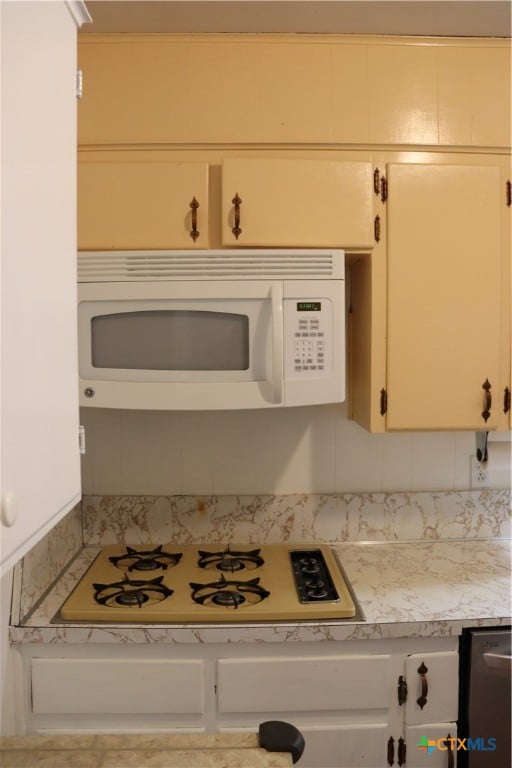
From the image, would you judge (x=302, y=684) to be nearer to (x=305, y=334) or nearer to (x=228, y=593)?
(x=228, y=593)

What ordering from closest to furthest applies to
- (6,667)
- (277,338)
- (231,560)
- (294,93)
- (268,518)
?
(6,667)
(277,338)
(294,93)
(231,560)
(268,518)

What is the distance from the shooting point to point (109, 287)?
160 cm

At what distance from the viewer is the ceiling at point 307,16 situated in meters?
1.59

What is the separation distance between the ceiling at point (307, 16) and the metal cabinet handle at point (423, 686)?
1795 mm

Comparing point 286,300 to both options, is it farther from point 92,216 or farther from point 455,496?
point 455,496

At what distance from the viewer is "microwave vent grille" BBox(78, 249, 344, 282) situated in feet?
5.25

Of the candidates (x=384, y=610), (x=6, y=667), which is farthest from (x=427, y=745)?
(x=6, y=667)

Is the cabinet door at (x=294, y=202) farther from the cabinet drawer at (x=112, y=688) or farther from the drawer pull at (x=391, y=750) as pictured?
the drawer pull at (x=391, y=750)

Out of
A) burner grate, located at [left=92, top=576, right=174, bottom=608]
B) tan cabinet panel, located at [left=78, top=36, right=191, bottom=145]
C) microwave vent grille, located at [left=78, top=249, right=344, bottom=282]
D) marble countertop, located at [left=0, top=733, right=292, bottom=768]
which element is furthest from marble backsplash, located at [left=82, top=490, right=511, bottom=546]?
tan cabinet panel, located at [left=78, top=36, right=191, bottom=145]

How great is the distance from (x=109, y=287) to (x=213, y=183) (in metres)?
0.44

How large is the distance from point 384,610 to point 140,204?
4.34 ft

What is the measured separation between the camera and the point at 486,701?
4.91 ft

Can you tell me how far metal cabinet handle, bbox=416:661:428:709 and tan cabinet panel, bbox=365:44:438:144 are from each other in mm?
1478

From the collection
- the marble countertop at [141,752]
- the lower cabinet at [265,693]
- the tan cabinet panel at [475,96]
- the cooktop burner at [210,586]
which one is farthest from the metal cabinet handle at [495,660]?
the tan cabinet panel at [475,96]
